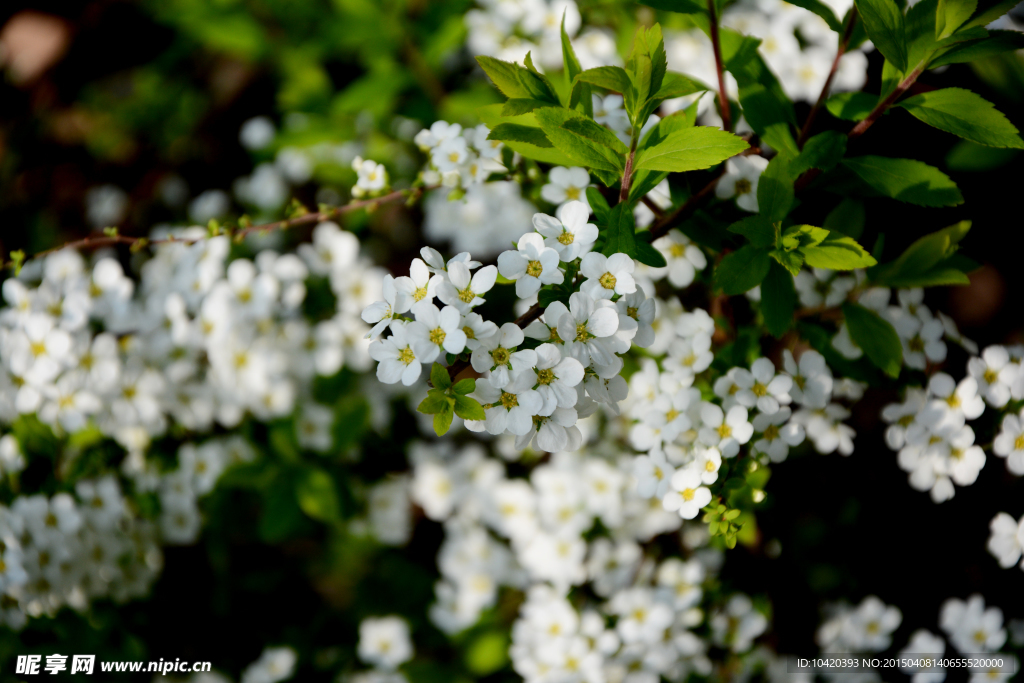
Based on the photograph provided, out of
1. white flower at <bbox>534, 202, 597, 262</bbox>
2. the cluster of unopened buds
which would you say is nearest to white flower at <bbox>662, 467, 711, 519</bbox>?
the cluster of unopened buds

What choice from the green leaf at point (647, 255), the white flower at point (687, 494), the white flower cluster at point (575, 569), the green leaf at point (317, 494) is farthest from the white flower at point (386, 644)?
the green leaf at point (647, 255)

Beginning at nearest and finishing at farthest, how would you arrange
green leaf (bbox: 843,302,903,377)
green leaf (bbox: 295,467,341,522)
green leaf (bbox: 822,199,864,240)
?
green leaf (bbox: 843,302,903,377) → green leaf (bbox: 822,199,864,240) → green leaf (bbox: 295,467,341,522)

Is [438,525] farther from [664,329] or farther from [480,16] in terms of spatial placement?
[480,16]

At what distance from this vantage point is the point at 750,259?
142 centimetres

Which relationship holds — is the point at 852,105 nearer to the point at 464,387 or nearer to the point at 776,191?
the point at 776,191

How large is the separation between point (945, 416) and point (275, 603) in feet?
9.30

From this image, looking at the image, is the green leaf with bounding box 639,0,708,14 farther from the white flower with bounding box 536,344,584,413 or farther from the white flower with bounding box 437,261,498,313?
the white flower with bounding box 536,344,584,413

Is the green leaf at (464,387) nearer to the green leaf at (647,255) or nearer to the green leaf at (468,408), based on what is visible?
the green leaf at (468,408)

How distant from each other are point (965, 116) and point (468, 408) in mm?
1172

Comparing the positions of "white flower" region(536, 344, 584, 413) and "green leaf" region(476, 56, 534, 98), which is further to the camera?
"green leaf" region(476, 56, 534, 98)

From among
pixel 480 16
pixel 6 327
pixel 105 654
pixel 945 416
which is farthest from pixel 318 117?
pixel 945 416

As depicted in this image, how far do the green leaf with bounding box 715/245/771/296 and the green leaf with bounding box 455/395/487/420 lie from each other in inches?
24.4

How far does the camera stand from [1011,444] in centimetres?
161

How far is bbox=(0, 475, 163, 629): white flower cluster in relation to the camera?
2018 millimetres
